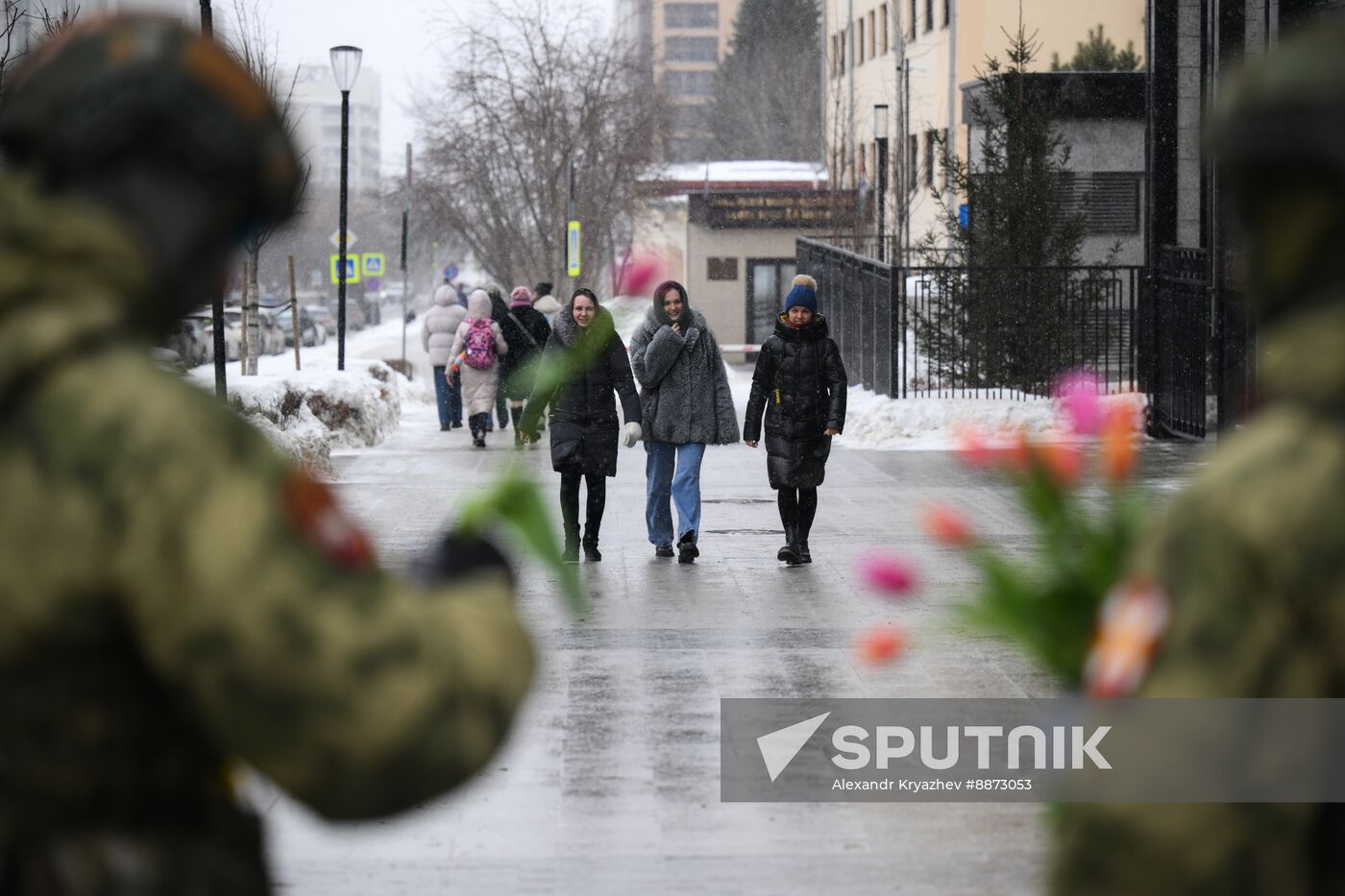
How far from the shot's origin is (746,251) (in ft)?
132

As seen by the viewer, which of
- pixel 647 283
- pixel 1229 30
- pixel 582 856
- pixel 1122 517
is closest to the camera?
pixel 1122 517

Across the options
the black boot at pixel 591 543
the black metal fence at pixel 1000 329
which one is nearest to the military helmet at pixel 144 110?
the black boot at pixel 591 543

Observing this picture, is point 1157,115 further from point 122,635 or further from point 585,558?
point 122,635

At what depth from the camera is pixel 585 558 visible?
39.0 feet

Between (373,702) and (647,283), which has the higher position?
(647,283)

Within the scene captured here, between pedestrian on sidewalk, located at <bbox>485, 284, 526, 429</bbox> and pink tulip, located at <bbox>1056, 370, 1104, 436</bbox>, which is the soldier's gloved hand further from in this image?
pedestrian on sidewalk, located at <bbox>485, 284, 526, 429</bbox>

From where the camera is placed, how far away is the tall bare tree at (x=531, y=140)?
39125 mm

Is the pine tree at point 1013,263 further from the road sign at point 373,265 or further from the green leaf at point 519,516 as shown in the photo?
the road sign at point 373,265

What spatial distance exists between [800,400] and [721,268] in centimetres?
2929

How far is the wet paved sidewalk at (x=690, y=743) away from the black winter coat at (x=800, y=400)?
1.98 ft

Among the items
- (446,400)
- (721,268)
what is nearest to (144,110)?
(446,400)

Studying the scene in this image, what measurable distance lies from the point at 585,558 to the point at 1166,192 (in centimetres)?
1029

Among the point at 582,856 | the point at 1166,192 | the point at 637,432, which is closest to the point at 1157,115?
the point at 1166,192

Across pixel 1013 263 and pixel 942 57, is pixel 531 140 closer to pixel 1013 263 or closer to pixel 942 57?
pixel 942 57
